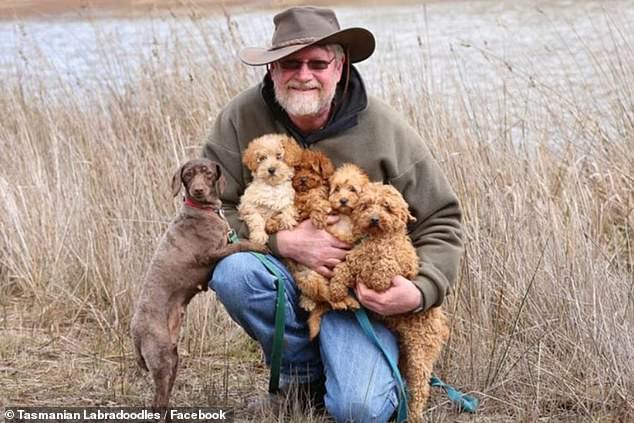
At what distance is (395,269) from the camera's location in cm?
388

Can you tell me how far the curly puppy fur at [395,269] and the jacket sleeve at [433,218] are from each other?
9cm

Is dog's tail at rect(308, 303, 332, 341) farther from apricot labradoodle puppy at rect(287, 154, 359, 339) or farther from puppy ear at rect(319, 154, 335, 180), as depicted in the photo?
puppy ear at rect(319, 154, 335, 180)

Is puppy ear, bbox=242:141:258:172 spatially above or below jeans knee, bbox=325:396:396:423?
above

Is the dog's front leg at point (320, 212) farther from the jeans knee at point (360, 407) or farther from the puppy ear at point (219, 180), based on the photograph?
the jeans knee at point (360, 407)

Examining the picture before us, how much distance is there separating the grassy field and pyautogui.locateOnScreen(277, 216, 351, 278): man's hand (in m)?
0.60

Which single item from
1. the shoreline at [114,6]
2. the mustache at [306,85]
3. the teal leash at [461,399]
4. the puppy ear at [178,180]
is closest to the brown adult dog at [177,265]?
the puppy ear at [178,180]

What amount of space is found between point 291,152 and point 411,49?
16.5 ft

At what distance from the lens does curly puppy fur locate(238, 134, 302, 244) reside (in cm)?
390

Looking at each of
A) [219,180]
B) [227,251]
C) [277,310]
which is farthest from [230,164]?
[277,310]

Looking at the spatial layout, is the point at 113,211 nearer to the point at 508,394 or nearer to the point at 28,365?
the point at 28,365

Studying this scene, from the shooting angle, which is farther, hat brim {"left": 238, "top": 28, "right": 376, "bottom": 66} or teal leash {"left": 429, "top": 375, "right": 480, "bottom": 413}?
teal leash {"left": 429, "top": 375, "right": 480, "bottom": 413}

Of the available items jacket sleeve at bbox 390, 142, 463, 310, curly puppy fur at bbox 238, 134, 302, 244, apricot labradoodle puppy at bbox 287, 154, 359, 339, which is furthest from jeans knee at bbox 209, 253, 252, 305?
jacket sleeve at bbox 390, 142, 463, 310

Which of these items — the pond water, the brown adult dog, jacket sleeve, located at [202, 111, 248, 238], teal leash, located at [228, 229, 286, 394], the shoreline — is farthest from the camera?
the shoreline

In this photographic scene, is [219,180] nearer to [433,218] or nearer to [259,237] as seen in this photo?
[259,237]
